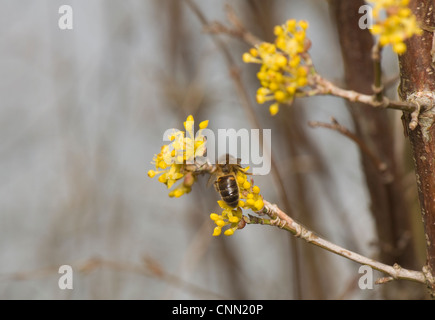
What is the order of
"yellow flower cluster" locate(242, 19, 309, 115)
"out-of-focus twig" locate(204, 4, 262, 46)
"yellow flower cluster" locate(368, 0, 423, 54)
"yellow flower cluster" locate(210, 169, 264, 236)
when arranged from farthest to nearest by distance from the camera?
"out-of-focus twig" locate(204, 4, 262, 46), "yellow flower cluster" locate(210, 169, 264, 236), "yellow flower cluster" locate(242, 19, 309, 115), "yellow flower cluster" locate(368, 0, 423, 54)

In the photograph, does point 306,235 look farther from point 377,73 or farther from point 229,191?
point 377,73

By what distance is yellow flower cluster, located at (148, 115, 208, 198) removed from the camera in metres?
0.84

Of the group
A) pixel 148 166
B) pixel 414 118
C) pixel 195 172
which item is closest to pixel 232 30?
pixel 195 172

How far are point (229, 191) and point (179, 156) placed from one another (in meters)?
0.11

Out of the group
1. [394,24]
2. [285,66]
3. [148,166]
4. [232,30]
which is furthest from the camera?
[148,166]

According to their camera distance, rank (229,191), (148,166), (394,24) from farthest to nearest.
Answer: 1. (148,166)
2. (229,191)
3. (394,24)

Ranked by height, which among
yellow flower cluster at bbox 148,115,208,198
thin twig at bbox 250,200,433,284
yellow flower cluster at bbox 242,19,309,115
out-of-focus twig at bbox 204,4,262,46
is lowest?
thin twig at bbox 250,200,433,284

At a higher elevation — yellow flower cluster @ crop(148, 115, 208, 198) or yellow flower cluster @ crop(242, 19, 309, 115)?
yellow flower cluster @ crop(242, 19, 309, 115)

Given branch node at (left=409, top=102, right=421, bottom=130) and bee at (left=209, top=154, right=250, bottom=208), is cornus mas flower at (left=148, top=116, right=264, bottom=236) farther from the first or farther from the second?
branch node at (left=409, top=102, right=421, bottom=130)

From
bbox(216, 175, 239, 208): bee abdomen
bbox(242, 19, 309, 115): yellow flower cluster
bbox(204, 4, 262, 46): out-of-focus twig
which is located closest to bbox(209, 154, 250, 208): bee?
bbox(216, 175, 239, 208): bee abdomen

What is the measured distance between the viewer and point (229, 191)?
0.80 m

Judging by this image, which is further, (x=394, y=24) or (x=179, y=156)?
(x=179, y=156)
